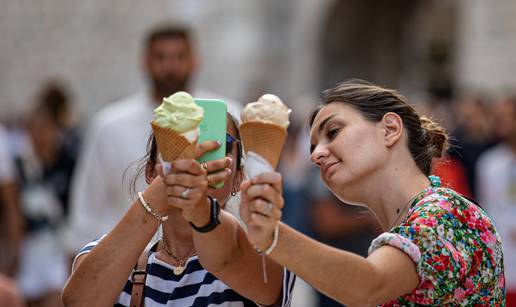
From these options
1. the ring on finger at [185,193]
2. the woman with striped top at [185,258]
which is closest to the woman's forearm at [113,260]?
the woman with striped top at [185,258]

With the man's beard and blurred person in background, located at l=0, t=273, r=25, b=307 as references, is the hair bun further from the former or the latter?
the man's beard

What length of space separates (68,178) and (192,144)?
6107 millimetres

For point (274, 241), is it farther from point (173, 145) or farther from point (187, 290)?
point (187, 290)

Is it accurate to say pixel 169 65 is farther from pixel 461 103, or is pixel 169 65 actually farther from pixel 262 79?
pixel 262 79

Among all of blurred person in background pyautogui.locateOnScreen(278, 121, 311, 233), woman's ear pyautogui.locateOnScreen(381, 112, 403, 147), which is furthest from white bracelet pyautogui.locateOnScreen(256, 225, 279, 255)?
blurred person in background pyautogui.locateOnScreen(278, 121, 311, 233)

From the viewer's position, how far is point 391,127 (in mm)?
2898

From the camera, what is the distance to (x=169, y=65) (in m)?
5.47

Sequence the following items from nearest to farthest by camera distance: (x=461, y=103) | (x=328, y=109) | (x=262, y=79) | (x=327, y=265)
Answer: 1. (x=327, y=265)
2. (x=328, y=109)
3. (x=461, y=103)
4. (x=262, y=79)

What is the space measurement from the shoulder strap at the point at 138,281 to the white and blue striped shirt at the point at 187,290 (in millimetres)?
14

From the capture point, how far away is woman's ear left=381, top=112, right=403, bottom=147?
9.43 ft

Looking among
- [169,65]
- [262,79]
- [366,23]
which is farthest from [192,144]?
[366,23]

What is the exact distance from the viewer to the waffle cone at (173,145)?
2479 mm

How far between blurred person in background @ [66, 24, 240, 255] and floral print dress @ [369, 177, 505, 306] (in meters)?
2.59

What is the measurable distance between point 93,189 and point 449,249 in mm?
3094
